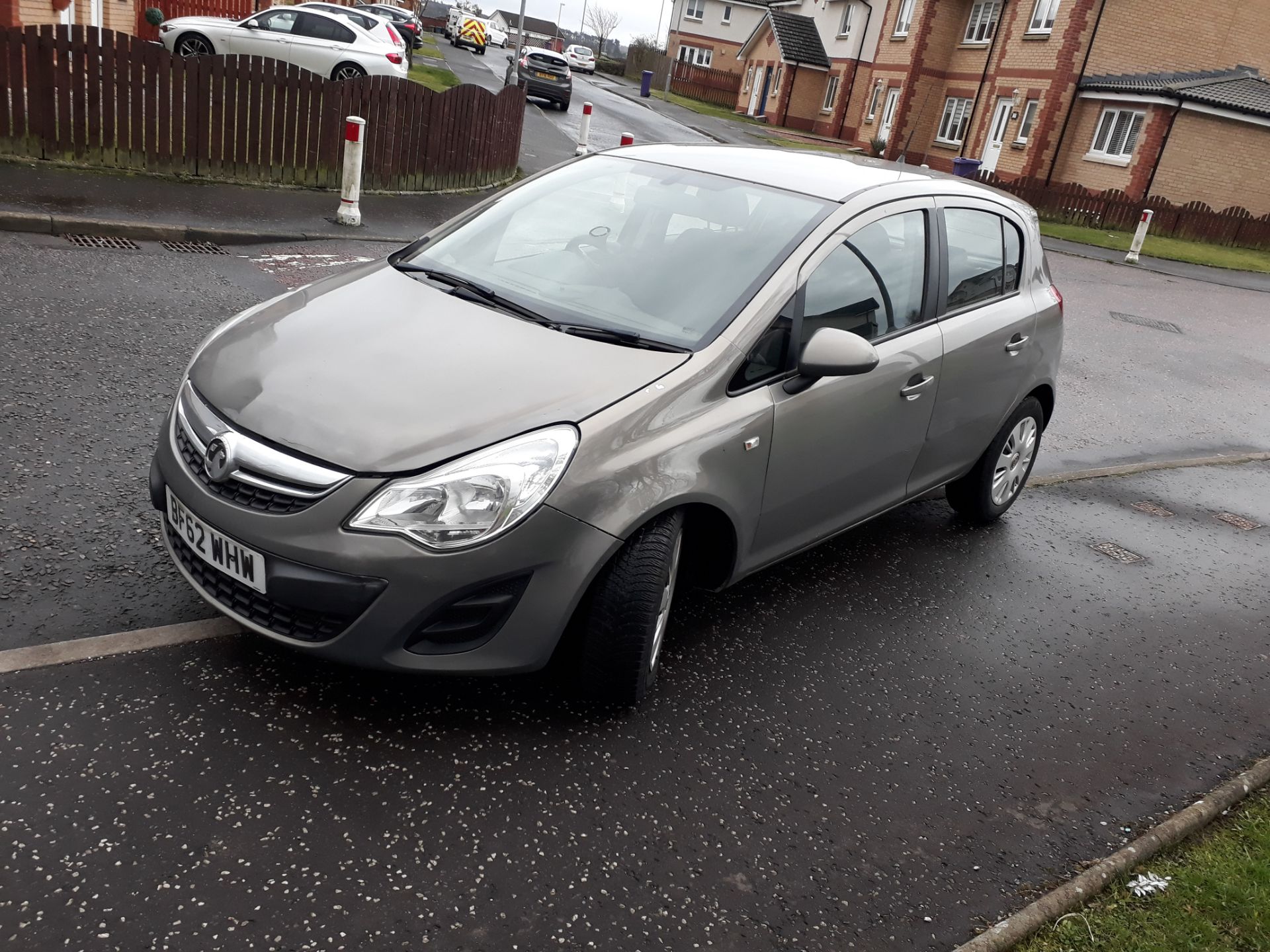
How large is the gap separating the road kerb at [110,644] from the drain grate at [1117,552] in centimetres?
469

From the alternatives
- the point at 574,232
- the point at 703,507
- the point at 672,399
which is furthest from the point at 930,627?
the point at 574,232

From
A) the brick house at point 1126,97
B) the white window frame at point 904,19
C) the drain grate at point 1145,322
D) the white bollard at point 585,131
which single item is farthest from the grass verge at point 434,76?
the drain grate at point 1145,322

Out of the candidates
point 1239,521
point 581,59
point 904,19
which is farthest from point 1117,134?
point 581,59

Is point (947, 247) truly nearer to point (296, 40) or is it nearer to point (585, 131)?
point (585, 131)

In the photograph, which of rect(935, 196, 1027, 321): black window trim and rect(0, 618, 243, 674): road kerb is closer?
rect(0, 618, 243, 674): road kerb

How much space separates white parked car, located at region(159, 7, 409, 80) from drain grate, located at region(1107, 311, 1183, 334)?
503 inches

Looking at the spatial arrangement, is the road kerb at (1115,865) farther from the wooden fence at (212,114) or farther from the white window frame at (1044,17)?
the white window frame at (1044,17)

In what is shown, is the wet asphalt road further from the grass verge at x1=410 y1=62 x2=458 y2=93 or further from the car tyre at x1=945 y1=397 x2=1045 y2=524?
the grass verge at x1=410 y1=62 x2=458 y2=93

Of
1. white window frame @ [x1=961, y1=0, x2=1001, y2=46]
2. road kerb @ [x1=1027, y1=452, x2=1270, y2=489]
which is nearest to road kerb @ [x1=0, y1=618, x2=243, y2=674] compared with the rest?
road kerb @ [x1=1027, y1=452, x2=1270, y2=489]

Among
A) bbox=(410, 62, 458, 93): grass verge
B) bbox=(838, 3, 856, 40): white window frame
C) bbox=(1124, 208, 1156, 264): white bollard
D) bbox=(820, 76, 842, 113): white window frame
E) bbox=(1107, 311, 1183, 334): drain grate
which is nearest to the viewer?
bbox=(1107, 311, 1183, 334): drain grate

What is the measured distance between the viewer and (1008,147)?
1362 inches

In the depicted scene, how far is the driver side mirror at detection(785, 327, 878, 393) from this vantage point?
3.57m

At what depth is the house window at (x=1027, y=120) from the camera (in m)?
33.3

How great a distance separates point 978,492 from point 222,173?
9.24 meters
